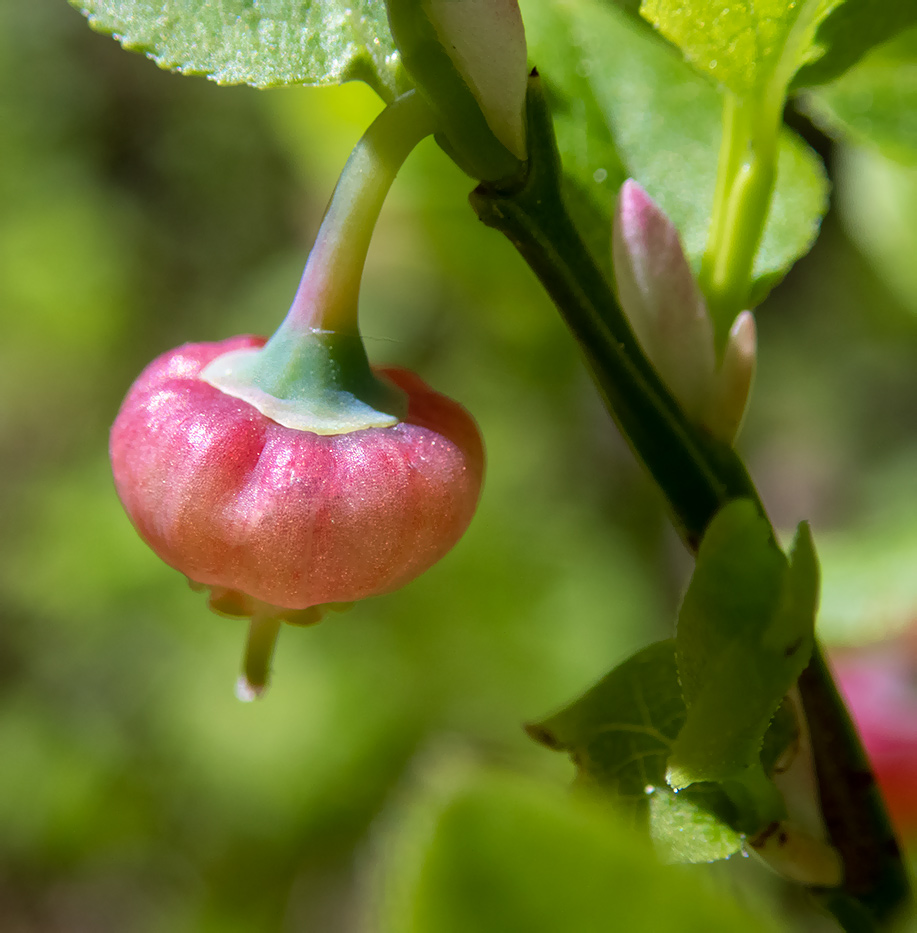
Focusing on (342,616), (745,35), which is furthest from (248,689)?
(342,616)

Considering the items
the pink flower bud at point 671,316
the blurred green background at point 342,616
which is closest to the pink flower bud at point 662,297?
the pink flower bud at point 671,316

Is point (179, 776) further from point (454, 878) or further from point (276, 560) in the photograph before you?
point (454, 878)

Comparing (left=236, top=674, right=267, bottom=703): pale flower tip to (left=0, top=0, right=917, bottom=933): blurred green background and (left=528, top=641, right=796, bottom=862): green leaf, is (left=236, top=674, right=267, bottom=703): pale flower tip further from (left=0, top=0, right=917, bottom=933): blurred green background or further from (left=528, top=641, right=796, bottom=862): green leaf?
(left=0, top=0, right=917, bottom=933): blurred green background

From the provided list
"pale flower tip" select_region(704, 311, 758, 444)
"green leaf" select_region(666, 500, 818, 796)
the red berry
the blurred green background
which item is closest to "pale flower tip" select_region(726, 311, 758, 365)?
"pale flower tip" select_region(704, 311, 758, 444)

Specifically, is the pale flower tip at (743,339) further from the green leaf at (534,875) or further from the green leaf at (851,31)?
the green leaf at (534,875)

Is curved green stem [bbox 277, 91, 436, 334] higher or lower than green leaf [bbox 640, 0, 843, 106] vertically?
higher
